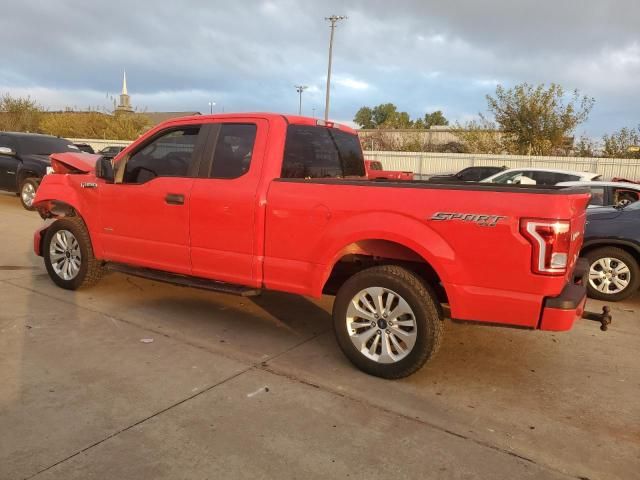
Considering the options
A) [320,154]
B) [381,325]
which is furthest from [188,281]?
[381,325]

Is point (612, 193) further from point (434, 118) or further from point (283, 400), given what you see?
point (434, 118)

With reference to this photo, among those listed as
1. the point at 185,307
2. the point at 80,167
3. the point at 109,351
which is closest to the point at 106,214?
the point at 80,167

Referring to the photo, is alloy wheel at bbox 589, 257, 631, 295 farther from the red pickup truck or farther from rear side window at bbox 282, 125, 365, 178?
rear side window at bbox 282, 125, 365, 178

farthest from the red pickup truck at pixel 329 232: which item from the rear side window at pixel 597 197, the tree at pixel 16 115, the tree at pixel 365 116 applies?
the tree at pixel 365 116

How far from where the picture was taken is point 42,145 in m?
13.1

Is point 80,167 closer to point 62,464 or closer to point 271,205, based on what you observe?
point 271,205

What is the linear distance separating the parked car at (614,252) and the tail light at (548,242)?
322 centimetres

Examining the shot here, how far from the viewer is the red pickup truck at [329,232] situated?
334 cm

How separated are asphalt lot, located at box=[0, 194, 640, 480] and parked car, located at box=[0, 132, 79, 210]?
8.09 metres

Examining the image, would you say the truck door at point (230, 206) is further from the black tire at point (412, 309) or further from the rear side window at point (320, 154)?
the black tire at point (412, 309)

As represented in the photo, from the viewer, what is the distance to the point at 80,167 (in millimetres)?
5746

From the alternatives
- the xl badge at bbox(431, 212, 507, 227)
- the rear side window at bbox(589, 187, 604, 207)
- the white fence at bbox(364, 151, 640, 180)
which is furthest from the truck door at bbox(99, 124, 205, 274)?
the white fence at bbox(364, 151, 640, 180)

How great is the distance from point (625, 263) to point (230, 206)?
184 inches

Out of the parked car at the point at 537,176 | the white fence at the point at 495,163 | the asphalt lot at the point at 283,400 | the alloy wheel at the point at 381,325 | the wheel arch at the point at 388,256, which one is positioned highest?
the white fence at the point at 495,163
